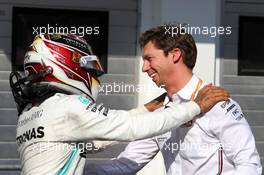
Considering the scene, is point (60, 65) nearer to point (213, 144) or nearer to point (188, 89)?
point (188, 89)

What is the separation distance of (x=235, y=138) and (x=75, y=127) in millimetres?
646

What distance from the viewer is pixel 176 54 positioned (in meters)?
2.89

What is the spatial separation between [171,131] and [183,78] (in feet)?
0.90

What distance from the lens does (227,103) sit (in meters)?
2.80

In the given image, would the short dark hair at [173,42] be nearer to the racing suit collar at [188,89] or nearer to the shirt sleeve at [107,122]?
the racing suit collar at [188,89]

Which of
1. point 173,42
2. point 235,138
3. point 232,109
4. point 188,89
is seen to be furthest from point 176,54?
point 235,138

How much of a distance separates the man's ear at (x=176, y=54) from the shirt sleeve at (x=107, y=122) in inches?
8.3

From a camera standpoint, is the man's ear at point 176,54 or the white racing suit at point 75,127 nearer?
the white racing suit at point 75,127

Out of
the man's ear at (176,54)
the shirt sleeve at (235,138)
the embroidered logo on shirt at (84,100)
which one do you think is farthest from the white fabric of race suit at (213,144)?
the embroidered logo on shirt at (84,100)

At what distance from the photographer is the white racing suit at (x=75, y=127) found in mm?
2762

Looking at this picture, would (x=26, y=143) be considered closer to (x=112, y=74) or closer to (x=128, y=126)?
(x=128, y=126)

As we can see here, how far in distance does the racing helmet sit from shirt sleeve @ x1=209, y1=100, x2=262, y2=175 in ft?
1.83

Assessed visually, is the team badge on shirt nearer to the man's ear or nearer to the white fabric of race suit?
the white fabric of race suit

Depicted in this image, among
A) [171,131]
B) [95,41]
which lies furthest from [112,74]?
[171,131]
